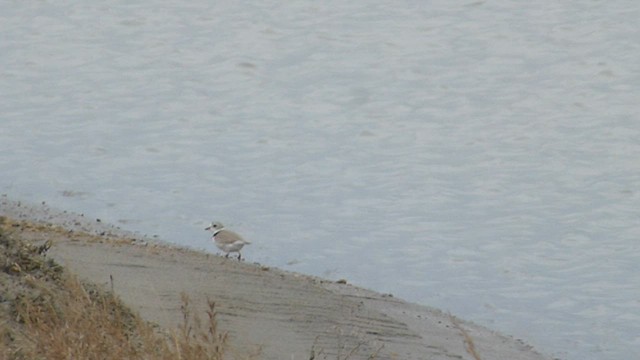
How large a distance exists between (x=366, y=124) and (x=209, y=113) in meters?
1.77

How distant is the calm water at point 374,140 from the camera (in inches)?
472

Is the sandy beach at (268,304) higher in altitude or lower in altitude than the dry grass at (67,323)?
lower

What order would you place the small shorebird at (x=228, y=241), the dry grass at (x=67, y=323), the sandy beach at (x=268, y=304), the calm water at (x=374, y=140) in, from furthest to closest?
1. the calm water at (x=374, y=140)
2. the small shorebird at (x=228, y=241)
3. the sandy beach at (x=268, y=304)
4. the dry grass at (x=67, y=323)

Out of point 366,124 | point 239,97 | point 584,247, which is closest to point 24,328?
point 584,247

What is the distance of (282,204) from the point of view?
1348cm

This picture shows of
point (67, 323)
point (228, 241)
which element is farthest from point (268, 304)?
point (67, 323)

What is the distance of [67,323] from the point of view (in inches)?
237

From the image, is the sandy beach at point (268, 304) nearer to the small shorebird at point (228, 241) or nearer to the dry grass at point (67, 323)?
the small shorebird at point (228, 241)

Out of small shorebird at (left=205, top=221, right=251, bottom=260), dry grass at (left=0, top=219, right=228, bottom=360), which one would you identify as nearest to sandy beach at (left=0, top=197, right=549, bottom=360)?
small shorebird at (left=205, top=221, right=251, bottom=260)

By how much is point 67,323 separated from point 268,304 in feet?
11.6

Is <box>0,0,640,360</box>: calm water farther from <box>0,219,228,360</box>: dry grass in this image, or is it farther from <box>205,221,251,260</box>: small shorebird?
<box>0,219,228,360</box>: dry grass

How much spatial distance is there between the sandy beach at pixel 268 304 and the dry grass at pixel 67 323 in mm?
583

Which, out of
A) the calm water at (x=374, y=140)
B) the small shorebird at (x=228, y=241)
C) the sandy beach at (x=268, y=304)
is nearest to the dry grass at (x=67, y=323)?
the sandy beach at (x=268, y=304)

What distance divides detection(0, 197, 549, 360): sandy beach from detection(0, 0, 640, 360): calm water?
649 millimetres
